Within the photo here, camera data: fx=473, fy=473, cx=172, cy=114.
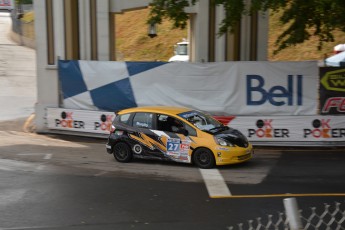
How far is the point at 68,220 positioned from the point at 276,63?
9.44 m

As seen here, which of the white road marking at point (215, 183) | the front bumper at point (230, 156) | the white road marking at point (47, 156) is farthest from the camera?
the white road marking at point (47, 156)

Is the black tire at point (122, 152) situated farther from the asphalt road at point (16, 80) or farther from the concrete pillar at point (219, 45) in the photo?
the asphalt road at point (16, 80)

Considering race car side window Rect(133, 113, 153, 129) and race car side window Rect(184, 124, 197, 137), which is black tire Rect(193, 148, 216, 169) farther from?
race car side window Rect(133, 113, 153, 129)

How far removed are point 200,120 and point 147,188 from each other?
123 inches

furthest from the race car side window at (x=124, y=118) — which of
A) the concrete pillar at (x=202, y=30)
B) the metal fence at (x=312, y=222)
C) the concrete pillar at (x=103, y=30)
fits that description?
the metal fence at (x=312, y=222)

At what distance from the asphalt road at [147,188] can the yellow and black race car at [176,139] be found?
300mm

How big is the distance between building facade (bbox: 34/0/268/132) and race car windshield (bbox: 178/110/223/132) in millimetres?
4757

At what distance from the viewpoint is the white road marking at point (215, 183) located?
9.14 metres

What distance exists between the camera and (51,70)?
1703cm

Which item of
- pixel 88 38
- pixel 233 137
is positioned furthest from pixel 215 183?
pixel 88 38

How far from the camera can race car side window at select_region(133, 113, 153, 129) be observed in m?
12.1

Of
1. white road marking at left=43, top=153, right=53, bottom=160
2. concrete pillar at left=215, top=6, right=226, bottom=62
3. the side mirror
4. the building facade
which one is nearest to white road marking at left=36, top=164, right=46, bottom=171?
white road marking at left=43, top=153, right=53, bottom=160

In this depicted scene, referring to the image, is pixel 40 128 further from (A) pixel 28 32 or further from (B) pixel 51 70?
(A) pixel 28 32

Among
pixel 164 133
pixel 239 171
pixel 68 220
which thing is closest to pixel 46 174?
pixel 164 133
